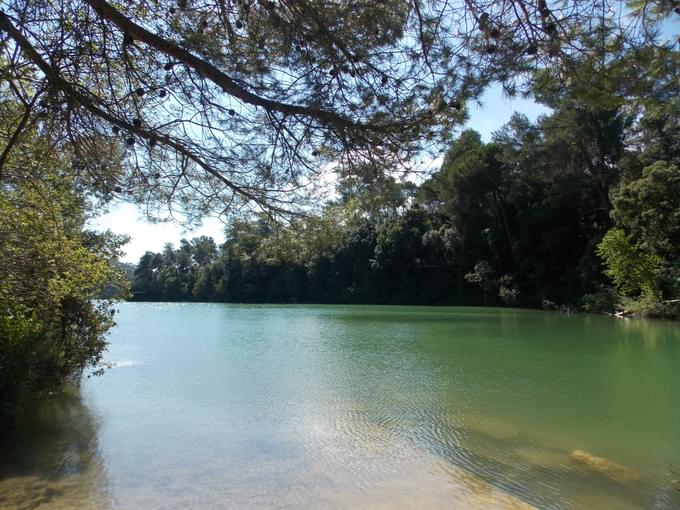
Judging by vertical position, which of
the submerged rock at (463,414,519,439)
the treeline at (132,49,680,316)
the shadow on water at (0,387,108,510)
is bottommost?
the shadow on water at (0,387,108,510)

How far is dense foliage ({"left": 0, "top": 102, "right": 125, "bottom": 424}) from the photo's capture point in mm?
3984

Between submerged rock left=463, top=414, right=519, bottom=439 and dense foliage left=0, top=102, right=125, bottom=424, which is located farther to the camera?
submerged rock left=463, top=414, right=519, bottom=439

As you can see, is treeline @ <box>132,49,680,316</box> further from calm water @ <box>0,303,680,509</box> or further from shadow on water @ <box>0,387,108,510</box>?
shadow on water @ <box>0,387,108,510</box>

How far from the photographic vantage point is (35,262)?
477 cm

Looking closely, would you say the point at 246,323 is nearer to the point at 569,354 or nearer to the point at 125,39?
the point at 569,354

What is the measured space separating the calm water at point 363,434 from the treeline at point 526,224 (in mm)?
2176

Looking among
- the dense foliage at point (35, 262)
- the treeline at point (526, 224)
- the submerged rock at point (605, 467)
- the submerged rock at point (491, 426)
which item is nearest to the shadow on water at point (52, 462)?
the dense foliage at point (35, 262)

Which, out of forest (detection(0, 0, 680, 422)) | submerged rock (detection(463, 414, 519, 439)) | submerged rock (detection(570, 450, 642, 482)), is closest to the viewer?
forest (detection(0, 0, 680, 422))

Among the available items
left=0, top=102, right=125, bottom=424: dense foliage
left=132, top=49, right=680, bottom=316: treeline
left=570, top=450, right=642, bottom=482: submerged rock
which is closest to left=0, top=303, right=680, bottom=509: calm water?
left=570, top=450, right=642, bottom=482: submerged rock

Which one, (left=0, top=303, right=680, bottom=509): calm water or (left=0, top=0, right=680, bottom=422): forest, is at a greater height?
(left=0, top=0, right=680, bottom=422): forest

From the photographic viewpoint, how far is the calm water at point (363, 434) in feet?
14.7

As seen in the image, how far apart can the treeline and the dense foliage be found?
62.1 inches

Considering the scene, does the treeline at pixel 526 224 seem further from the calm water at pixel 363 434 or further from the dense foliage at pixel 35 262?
the calm water at pixel 363 434

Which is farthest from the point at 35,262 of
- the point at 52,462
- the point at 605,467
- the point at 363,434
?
the point at 605,467
